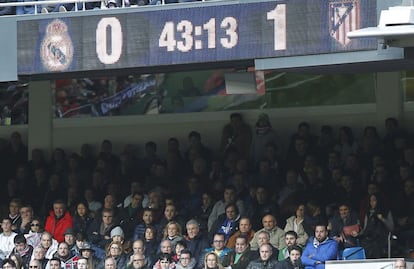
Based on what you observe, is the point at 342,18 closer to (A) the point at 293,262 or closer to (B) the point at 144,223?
(A) the point at 293,262

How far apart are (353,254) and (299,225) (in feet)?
3.22

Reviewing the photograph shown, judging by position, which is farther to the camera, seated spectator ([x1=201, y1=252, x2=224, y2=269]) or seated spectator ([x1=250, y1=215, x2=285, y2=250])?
seated spectator ([x1=250, y1=215, x2=285, y2=250])

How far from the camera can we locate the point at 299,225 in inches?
715

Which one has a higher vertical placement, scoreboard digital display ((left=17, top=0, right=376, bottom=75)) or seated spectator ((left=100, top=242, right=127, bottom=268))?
scoreboard digital display ((left=17, top=0, right=376, bottom=75))

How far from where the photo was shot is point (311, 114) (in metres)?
21.2

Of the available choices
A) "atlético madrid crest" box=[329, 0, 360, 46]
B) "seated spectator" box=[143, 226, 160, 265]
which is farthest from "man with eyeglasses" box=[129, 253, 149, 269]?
"atlético madrid crest" box=[329, 0, 360, 46]

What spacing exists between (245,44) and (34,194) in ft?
18.3

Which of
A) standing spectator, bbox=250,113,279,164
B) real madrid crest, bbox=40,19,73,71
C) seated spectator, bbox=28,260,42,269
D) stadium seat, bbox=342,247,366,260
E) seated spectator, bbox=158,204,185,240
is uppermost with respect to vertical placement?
real madrid crest, bbox=40,19,73,71

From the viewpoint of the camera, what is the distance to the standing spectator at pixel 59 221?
20.1 metres

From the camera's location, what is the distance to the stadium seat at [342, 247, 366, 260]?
17422 mm

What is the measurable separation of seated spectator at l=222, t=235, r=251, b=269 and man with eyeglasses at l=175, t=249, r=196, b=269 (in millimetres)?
392

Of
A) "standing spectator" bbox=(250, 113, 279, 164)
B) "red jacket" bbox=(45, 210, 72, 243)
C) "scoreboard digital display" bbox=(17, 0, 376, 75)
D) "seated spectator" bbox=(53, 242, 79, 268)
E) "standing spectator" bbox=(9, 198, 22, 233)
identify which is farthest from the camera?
"standing spectator" bbox=(250, 113, 279, 164)

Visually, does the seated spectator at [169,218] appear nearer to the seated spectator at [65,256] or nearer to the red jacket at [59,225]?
the seated spectator at [65,256]

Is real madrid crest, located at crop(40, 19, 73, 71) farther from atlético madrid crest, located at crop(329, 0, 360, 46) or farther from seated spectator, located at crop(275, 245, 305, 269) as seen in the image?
seated spectator, located at crop(275, 245, 305, 269)
